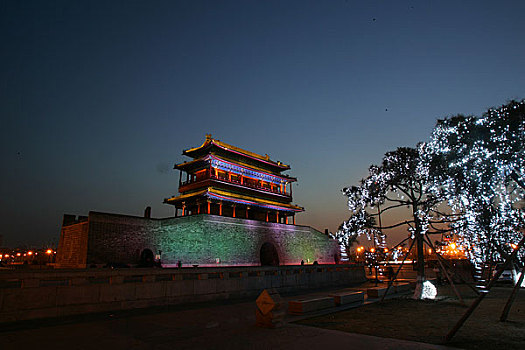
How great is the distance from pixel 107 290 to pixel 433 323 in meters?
10.4

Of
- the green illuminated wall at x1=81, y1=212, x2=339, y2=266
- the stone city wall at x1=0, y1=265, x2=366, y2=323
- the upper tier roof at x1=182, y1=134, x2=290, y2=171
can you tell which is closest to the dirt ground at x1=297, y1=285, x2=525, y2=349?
the stone city wall at x1=0, y1=265, x2=366, y2=323

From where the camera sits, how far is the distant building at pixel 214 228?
27203 millimetres

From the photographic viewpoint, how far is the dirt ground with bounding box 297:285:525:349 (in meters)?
7.13

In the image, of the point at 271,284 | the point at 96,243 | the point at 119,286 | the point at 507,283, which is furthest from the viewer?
the point at 96,243

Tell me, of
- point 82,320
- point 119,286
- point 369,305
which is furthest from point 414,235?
point 82,320

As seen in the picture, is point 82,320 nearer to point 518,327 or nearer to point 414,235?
point 518,327

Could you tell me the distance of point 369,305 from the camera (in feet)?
40.9

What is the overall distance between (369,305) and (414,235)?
4647 mm

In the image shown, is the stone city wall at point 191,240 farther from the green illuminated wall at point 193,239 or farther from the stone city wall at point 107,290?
the stone city wall at point 107,290

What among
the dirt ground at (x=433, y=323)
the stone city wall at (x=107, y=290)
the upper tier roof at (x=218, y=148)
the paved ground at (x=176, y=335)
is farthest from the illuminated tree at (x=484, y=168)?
→ the upper tier roof at (x=218, y=148)

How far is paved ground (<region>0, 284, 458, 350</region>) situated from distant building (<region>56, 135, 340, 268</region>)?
18635 mm

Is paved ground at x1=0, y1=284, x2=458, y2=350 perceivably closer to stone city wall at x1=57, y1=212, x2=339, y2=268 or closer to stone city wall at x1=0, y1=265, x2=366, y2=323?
stone city wall at x1=0, y1=265, x2=366, y2=323

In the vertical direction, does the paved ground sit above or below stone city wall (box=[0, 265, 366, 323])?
below

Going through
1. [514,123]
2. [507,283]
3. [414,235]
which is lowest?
[507,283]
